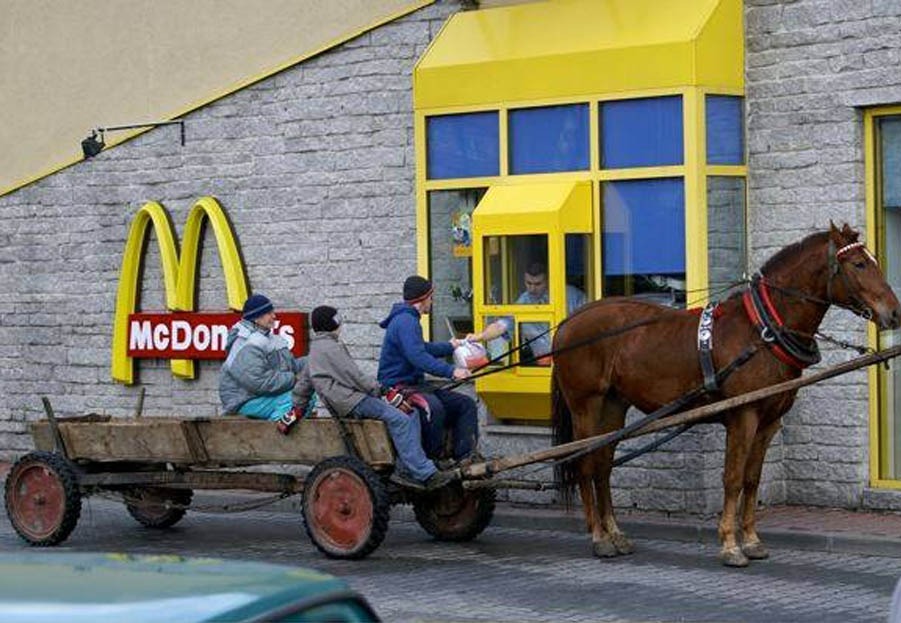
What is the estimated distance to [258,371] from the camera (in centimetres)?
1378

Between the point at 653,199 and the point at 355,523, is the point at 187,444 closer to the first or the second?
the point at 355,523

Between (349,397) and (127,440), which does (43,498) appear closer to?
(127,440)

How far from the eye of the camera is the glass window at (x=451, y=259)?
15.9 meters

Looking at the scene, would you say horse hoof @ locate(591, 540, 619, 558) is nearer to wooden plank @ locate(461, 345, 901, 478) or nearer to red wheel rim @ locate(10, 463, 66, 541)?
wooden plank @ locate(461, 345, 901, 478)

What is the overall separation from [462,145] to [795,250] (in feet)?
13.8

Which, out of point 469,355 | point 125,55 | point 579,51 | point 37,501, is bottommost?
point 37,501

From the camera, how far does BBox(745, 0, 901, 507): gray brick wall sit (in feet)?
46.9

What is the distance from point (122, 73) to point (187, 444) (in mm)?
8542

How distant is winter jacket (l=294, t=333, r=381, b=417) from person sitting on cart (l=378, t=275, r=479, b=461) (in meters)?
0.36

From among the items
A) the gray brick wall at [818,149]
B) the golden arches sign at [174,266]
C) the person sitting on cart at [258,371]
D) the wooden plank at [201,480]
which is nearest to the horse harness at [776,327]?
the gray brick wall at [818,149]

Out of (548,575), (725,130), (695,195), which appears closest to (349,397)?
(548,575)

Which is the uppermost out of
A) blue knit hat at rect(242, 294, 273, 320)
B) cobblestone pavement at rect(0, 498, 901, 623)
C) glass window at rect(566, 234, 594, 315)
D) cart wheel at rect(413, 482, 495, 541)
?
glass window at rect(566, 234, 594, 315)

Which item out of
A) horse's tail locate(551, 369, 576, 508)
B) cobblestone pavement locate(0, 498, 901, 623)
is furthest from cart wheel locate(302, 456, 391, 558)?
horse's tail locate(551, 369, 576, 508)

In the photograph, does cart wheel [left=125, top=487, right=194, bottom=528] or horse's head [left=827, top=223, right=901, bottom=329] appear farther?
cart wheel [left=125, top=487, right=194, bottom=528]
